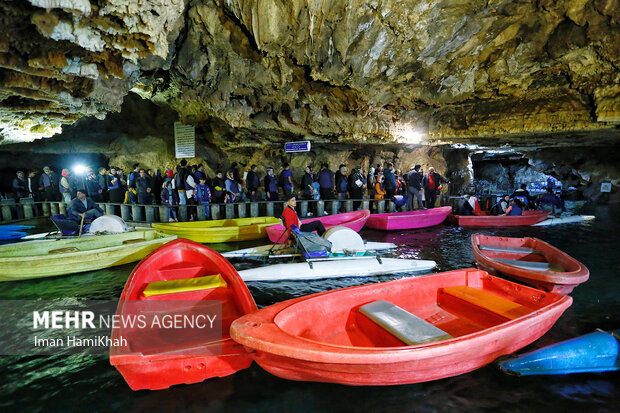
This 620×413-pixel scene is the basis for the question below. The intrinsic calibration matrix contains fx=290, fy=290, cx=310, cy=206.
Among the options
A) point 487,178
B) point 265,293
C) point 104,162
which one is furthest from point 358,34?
point 487,178

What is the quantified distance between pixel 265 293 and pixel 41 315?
3991 millimetres

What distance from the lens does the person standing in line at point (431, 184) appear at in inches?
542

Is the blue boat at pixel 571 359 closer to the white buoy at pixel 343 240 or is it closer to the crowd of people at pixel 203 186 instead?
the white buoy at pixel 343 240

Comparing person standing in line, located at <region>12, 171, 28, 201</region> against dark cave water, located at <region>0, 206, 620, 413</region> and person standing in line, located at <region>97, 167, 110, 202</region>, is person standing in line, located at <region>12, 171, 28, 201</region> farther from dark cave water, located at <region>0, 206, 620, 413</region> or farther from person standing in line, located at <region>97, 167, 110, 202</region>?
dark cave water, located at <region>0, 206, 620, 413</region>

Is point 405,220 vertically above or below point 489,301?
above

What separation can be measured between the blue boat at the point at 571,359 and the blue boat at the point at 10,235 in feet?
47.2

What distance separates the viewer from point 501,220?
11.6 meters

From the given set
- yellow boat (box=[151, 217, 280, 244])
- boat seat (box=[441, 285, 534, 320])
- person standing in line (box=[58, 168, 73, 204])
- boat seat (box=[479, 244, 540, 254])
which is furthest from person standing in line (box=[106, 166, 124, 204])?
boat seat (box=[479, 244, 540, 254])

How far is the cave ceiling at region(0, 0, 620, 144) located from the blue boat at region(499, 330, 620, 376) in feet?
25.7

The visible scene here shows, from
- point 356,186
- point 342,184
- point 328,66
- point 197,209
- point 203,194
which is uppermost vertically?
point 328,66

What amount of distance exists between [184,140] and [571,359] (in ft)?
50.5

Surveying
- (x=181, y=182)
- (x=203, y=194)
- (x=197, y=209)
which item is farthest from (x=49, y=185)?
(x=203, y=194)

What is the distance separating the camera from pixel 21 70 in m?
5.46

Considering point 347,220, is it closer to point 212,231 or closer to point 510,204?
point 212,231
